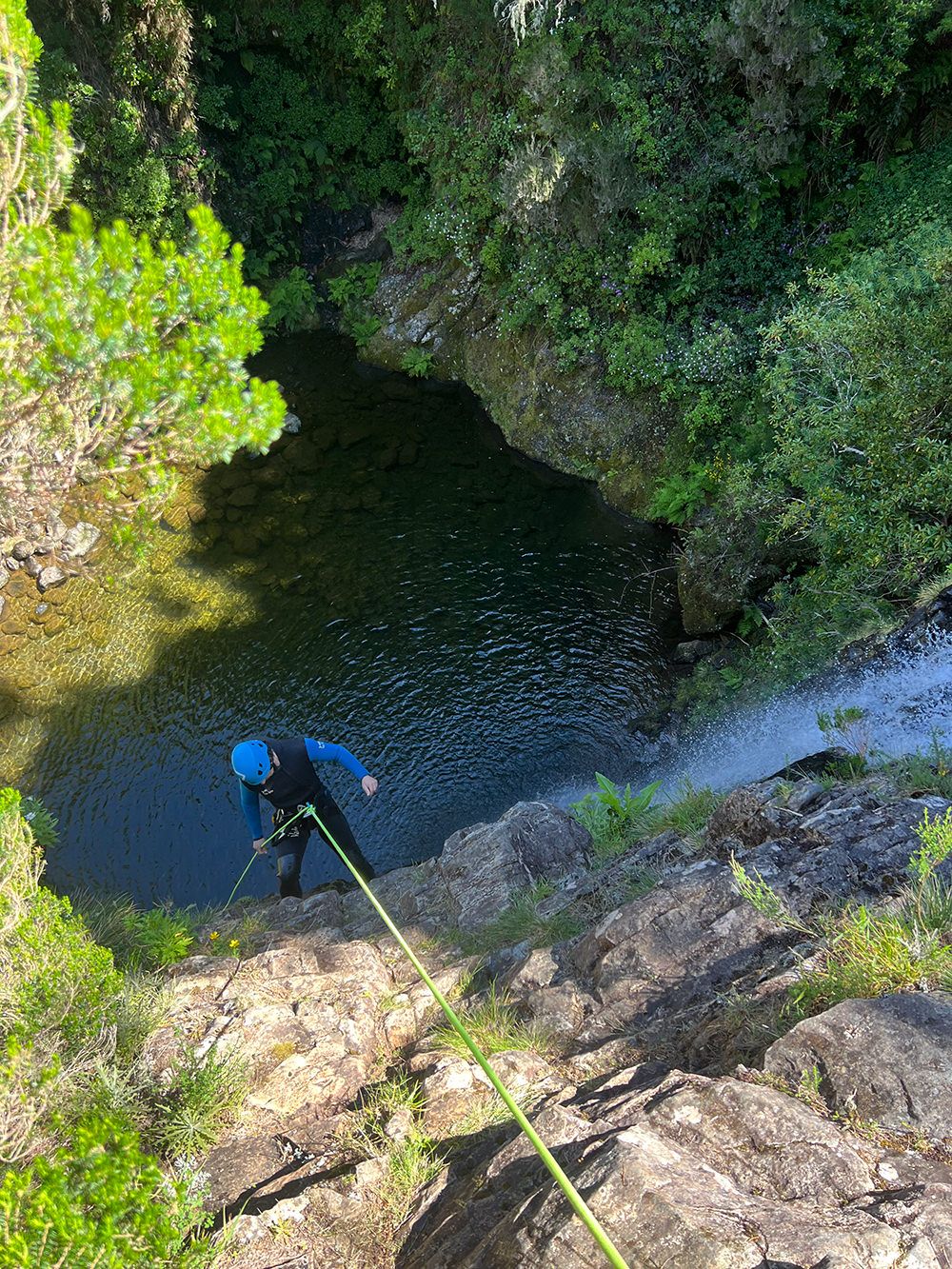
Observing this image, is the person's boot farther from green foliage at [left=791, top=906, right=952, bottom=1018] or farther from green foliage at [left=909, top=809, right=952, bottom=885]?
green foliage at [left=909, top=809, right=952, bottom=885]

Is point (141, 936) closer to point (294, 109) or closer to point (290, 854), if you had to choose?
point (290, 854)

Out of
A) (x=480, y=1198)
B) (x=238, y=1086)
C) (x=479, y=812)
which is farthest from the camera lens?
(x=479, y=812)

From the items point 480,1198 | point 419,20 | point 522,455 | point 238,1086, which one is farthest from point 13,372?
point 419,20

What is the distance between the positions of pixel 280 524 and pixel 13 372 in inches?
426

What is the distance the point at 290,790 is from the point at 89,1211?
16.8ft

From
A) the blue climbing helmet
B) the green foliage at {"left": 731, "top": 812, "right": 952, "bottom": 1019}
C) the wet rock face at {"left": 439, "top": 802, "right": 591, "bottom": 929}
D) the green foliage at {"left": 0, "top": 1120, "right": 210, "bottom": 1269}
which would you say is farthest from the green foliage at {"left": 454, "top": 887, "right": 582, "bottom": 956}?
the green foliage at {"left": 0, "top": 1120, "right": 210, "bottom": 1269}

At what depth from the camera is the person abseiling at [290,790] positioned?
7316mm

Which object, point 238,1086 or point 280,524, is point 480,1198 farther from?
point 280,524

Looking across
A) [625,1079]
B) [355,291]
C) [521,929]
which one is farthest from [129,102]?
[625,1079]

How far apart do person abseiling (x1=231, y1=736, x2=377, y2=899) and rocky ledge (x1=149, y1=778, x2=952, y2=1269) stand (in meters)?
1.41

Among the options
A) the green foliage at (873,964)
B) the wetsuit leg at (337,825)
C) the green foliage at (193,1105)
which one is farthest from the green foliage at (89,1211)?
the wetsuit leg at (337,825)

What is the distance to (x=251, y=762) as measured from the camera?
723 centimetres

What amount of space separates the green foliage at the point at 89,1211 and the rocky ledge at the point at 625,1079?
900mm

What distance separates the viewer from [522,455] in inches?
622
